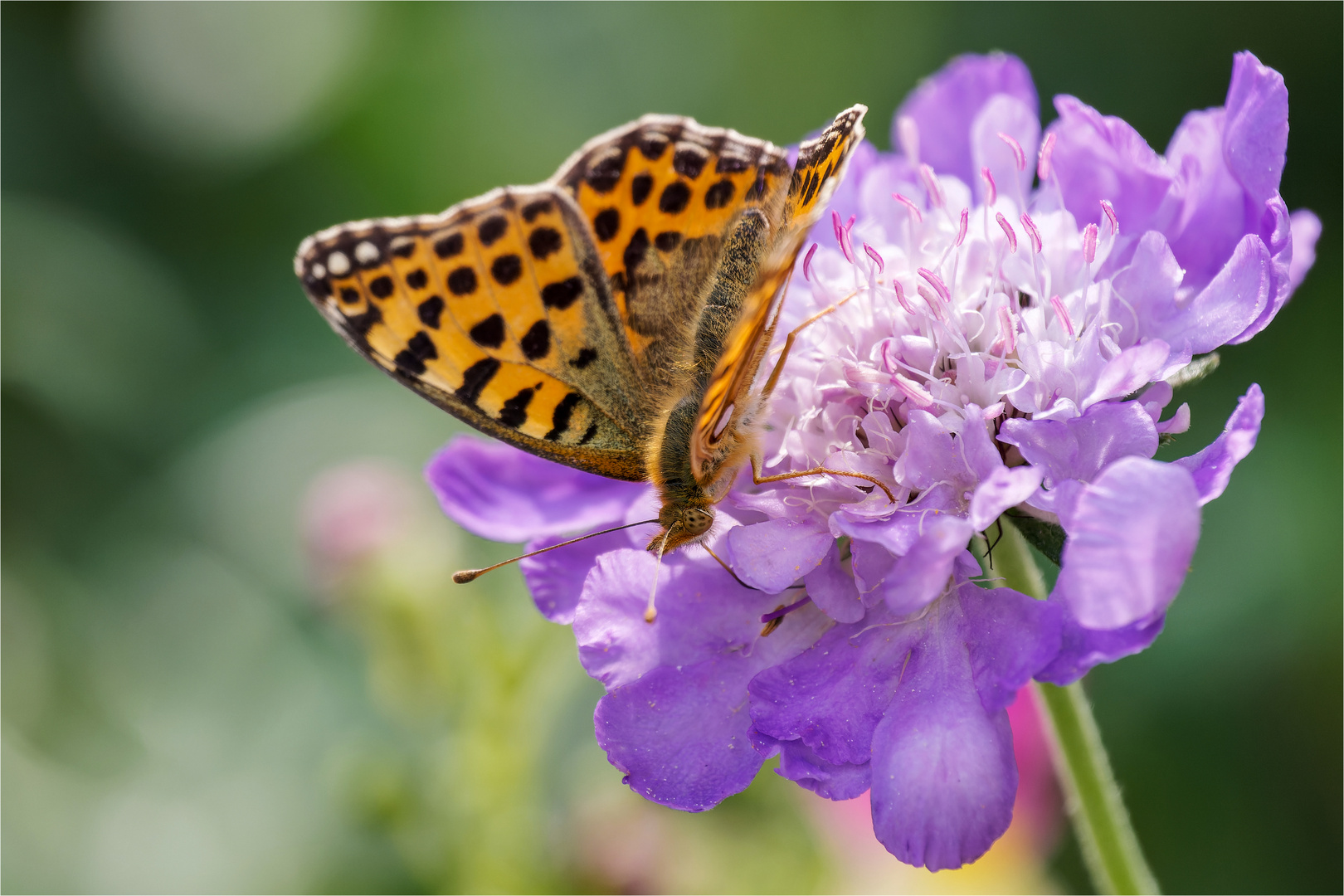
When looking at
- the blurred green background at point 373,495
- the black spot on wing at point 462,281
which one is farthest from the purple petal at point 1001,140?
the blurred green background at point 373,495

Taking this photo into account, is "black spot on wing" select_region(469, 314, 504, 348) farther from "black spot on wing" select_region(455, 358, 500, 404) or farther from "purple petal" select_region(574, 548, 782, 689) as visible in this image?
"purple petal" select_region(574, 548, 782, 689)

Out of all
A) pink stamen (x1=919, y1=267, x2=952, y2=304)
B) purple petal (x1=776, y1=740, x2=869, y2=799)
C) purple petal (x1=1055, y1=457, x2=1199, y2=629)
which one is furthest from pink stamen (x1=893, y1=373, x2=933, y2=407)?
purple petal (x1=776, y1=740, x2=869, y2=799)

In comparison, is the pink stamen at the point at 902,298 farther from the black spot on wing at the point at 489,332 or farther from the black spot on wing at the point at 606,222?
the black spot on wing at the point at 489,332

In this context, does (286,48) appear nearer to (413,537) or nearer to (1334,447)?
(413,537)

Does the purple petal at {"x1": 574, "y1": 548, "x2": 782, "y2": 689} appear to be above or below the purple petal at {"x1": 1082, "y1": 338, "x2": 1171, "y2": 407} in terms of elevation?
below

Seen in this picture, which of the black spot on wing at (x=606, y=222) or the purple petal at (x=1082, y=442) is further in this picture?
the black spot on wing at (x=606, y=222)

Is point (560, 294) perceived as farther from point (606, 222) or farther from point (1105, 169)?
point (1105, 169)

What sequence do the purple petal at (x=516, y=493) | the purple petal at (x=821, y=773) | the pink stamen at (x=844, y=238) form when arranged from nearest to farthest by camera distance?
the purple petal at (x=821, y=773)
the pink stamen at (x=844, y=238)
the purple petal at (x=516, y=493)
